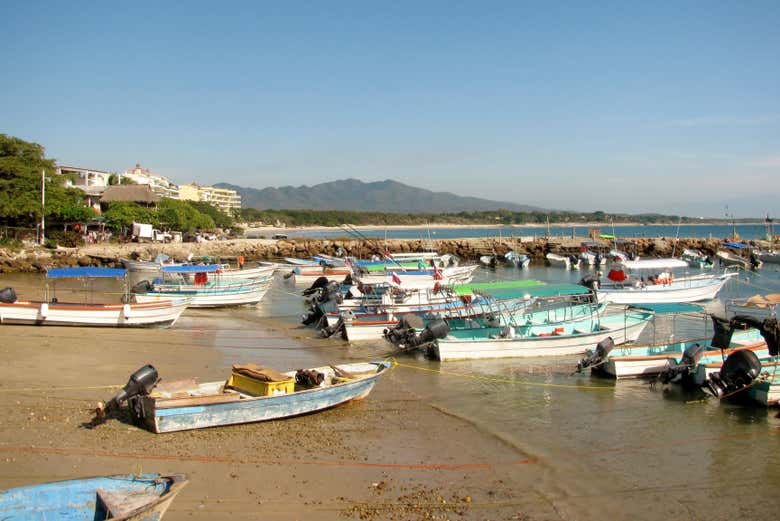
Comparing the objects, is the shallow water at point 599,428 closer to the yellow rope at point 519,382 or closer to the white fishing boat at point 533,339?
the yellow rope at point 519,382

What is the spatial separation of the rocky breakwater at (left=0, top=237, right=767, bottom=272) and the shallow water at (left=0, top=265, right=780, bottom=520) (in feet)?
96.4

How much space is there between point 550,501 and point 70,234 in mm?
54567

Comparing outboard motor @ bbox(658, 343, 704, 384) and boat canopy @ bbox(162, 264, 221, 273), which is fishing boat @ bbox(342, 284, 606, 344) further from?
boat canopy @ bbox(162, 264, 221, 273)

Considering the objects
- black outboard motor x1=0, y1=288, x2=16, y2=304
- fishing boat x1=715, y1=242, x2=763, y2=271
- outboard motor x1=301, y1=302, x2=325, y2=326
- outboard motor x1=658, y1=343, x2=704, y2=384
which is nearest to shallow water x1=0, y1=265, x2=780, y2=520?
outboard motor x1=658, y1=343, x2=704, y2=384

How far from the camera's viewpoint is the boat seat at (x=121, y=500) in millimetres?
7201

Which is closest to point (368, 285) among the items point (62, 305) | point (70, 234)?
point (62, 305)

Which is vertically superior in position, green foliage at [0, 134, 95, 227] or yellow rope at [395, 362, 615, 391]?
green foliage at [0, 134, 95, 227]

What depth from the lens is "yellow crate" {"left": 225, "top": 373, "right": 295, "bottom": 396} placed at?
13.1 m

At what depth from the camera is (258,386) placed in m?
13.2

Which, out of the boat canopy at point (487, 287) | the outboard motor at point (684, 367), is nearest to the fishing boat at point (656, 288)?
the boat canopy at point (487, 287)

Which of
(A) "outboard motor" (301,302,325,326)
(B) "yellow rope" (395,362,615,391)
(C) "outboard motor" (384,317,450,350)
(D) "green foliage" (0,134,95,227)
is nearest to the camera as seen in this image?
(B) "yellow rope" (395,362,615,391)

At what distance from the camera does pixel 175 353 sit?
65.0ft

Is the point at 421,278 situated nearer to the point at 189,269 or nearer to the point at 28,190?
the point at 189,269

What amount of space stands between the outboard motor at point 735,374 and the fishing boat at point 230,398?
8997 mm
